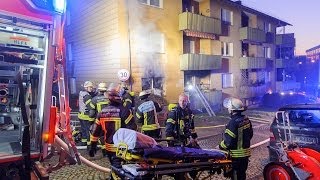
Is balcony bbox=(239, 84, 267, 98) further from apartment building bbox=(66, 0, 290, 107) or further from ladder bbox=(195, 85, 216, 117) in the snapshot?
ladder bbox=(195, 85, 216, 117)

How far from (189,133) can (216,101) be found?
14.7 meters

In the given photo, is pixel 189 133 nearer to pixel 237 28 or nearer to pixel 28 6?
pixel 28 6

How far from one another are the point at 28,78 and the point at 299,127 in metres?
5.13

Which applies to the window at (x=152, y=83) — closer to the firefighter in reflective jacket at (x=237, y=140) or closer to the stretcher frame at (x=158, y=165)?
the firefighter in reflective jacket at (x=237, y=140)

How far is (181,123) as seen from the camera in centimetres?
628

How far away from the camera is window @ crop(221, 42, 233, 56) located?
77.6 ft

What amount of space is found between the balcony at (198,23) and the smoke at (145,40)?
1774mm

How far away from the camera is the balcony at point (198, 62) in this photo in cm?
1925

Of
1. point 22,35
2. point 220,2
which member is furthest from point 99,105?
point 220,2

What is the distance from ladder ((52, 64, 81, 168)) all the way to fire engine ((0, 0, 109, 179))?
34cm

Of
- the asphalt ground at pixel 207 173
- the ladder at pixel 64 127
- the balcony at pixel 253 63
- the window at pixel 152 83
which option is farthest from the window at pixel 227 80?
the ladder at pixel 64 127

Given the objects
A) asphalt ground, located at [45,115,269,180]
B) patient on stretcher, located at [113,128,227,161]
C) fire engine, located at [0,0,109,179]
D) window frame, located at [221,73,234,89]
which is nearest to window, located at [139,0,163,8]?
asphalt ground, located at [45,115,269,180]

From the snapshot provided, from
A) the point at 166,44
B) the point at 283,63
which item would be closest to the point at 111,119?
the point at 166,44

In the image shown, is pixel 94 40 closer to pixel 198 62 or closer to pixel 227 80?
pixel 198 62
